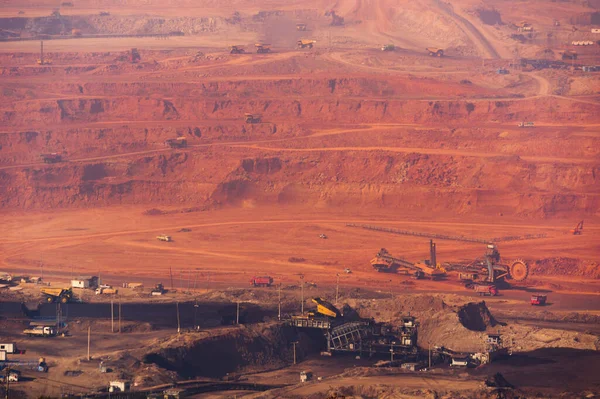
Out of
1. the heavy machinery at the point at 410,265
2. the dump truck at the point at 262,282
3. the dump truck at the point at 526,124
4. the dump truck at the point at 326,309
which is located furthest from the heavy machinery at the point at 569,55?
the dump truck at the point at 326,309

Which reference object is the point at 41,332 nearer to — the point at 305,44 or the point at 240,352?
the point at 240,352

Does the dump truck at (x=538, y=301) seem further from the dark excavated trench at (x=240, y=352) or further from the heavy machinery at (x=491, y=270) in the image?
the dark excavated trench at (x=240, y=352)

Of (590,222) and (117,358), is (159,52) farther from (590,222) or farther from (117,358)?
(117,358)

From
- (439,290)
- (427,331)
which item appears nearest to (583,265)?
(439,290)

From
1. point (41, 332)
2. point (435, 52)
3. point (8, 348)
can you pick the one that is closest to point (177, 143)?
point (41, 332)

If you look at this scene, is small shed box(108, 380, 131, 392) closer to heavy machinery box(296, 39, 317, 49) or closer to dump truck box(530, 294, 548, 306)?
dump truck box(530, 294, 548, 306)
